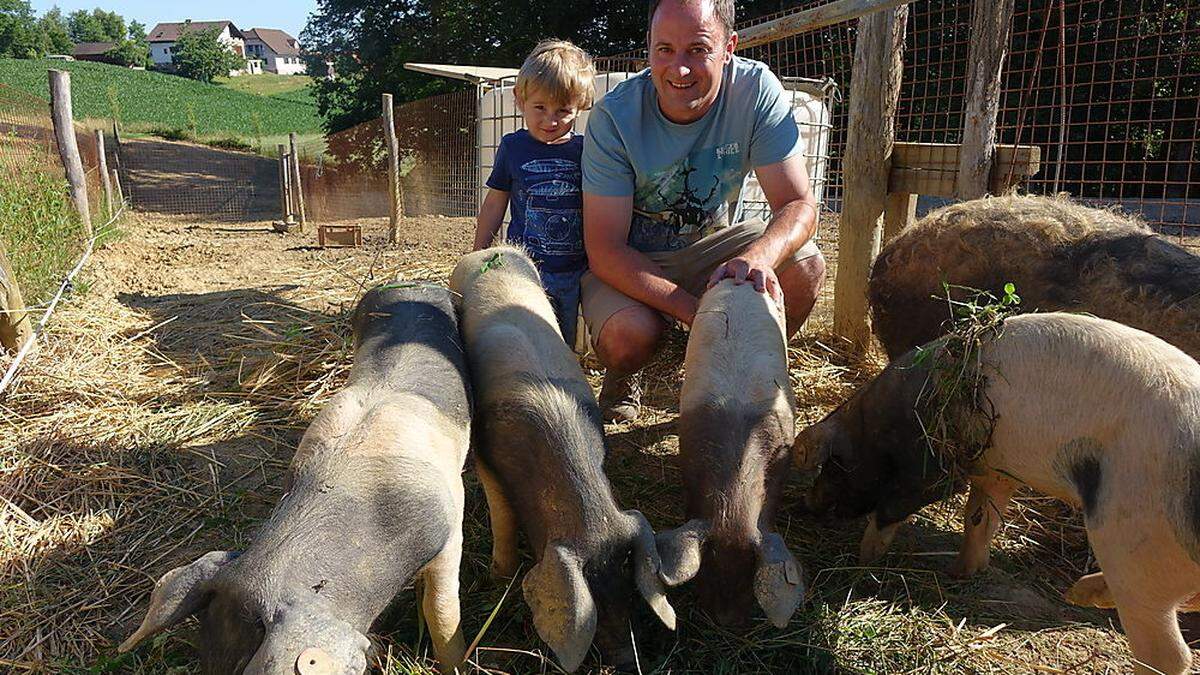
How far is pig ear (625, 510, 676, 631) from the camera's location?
2.31 m

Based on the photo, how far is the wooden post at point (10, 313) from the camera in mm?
4281

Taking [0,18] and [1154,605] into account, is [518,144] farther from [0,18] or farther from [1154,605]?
[0,18]

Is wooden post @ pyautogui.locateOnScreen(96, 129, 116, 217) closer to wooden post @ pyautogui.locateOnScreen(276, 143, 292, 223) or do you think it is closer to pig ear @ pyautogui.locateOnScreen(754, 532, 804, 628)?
wooden post @ pyautogui.locateOnScreen(276, 143, 292, 223)

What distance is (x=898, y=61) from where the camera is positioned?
15.8 ft

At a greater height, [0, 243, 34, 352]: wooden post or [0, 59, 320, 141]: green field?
[0, 59, 320, 141]: green field

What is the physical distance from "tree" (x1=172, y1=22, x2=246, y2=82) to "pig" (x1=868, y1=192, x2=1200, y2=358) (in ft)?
275

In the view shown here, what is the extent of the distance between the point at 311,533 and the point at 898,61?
4.25 m

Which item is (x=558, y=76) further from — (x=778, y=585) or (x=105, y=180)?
(x=105, y=180)

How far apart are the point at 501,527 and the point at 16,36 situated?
95683mm

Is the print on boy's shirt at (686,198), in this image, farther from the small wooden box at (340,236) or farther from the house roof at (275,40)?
the house roof at (275,40)

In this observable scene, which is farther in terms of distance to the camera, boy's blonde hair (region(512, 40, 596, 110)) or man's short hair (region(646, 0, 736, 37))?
boy's blonde hair (region(512, 40, 596, 110))

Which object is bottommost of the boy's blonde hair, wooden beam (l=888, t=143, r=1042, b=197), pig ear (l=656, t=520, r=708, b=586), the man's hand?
pig ear (l=656, t=520, r=708, b=586)

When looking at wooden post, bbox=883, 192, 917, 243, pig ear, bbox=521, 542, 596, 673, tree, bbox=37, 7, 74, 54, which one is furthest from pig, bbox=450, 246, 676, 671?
tree, bbox=37, 7, 74, 54

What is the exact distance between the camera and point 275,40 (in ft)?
414
